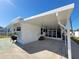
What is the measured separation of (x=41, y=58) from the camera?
601 cm

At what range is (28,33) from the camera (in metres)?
11.8

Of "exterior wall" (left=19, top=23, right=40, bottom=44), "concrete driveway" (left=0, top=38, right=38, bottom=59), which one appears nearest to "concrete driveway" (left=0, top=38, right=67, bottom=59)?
"concrete driveway" (left=0, top=38, right=38, bottom=59)

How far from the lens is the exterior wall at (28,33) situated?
11174mm

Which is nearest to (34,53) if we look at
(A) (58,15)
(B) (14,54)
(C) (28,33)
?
(B) (14,54)

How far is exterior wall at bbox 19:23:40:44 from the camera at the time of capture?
11.2 metres

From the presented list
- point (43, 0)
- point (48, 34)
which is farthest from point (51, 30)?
point (43, 0)

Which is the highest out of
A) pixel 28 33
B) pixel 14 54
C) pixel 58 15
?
pixel 58 15

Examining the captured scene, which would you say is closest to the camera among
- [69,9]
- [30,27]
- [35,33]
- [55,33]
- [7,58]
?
[69,9]

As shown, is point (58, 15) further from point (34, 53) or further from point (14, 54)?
point (14, 54)

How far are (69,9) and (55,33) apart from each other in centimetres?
1205

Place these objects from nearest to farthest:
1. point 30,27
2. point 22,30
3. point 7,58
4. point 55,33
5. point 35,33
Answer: point 7,58 → point 22,30 → point 30,27 → point 35,33 → point 55,33

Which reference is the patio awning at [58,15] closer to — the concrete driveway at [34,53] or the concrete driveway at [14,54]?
the concrete driveway at [34,53]

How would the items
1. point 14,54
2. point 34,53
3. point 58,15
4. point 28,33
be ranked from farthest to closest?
1. point 28,33
2. point 34,53
3. point 14,54
4. point 58,15

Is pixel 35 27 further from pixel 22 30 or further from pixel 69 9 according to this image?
pixel 69 9
